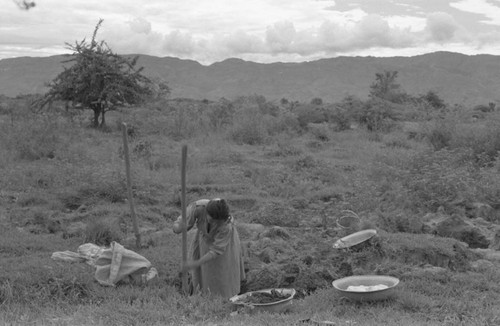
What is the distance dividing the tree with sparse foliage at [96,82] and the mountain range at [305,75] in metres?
61.3

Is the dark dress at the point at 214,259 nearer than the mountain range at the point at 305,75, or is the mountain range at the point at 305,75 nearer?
the dark dress at the point at 214,259

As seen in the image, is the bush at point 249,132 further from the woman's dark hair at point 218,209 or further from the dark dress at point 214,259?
the woman's dark hair at point 218,209

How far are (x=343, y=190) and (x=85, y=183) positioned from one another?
13.4 feet

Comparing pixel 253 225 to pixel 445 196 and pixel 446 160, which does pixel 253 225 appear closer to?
pixel 445 196

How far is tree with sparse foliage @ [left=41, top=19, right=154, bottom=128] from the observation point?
663 inches

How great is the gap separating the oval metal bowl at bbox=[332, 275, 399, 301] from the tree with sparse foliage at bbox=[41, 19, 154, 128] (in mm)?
12609

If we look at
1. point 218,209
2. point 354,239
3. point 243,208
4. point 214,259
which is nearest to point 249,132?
point 243,208

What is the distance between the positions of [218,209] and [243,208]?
408 cm

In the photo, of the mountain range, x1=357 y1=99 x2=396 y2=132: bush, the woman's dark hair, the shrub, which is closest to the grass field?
the shrub

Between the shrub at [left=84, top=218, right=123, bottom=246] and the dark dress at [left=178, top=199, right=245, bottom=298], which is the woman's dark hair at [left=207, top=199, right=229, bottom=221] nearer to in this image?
the dark dress at [left=178, top=199, right=245, bottom=298]

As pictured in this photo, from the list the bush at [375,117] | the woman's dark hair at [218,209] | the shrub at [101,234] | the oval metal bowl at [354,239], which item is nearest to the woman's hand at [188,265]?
the woman's dark hair at [218,209]

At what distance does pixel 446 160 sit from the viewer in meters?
9.76

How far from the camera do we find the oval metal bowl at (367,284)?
15.7ft

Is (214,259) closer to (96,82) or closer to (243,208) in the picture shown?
(243,208)
